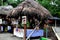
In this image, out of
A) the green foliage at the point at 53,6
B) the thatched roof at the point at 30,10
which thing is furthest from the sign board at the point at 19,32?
the green foliage at the point at 53,6

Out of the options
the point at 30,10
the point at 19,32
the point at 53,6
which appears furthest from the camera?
the point at 53,6

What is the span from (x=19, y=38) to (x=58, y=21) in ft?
41.0

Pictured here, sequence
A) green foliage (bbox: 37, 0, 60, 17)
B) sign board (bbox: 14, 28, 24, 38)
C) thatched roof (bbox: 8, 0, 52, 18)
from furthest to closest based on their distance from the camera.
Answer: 1. green foliage (bbox: 37, 0, 60, 17)
2. sign board (bbox: 14, 28, 24, 38)
3. thatched roof (bbox: 8, 0, 52, 18)

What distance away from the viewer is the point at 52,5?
24797 millimetres

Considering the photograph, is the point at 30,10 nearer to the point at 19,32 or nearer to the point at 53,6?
the point at 19,32

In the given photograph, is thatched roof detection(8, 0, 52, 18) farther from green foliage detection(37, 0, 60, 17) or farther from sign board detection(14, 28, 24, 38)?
green foliage detection(37, 0, 60, 17)

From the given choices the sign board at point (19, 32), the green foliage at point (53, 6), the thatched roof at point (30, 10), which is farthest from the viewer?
the green foliage at point (53, 6)

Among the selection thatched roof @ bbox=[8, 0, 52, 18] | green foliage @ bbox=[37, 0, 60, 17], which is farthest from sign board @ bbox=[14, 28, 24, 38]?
green foliage @ bbox=[37, 0, 60, 17]

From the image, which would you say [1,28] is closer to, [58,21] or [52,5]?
[52,5]

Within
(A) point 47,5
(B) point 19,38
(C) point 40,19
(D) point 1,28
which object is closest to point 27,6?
(C) point 40,19

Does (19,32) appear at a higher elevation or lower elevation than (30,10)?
lower

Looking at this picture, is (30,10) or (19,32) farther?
(19,32)

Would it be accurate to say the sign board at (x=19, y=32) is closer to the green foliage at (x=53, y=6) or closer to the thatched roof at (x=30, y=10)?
the thatched roof at (x=30, y=10)

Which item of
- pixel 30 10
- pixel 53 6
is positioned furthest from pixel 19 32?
pixel 53 6
